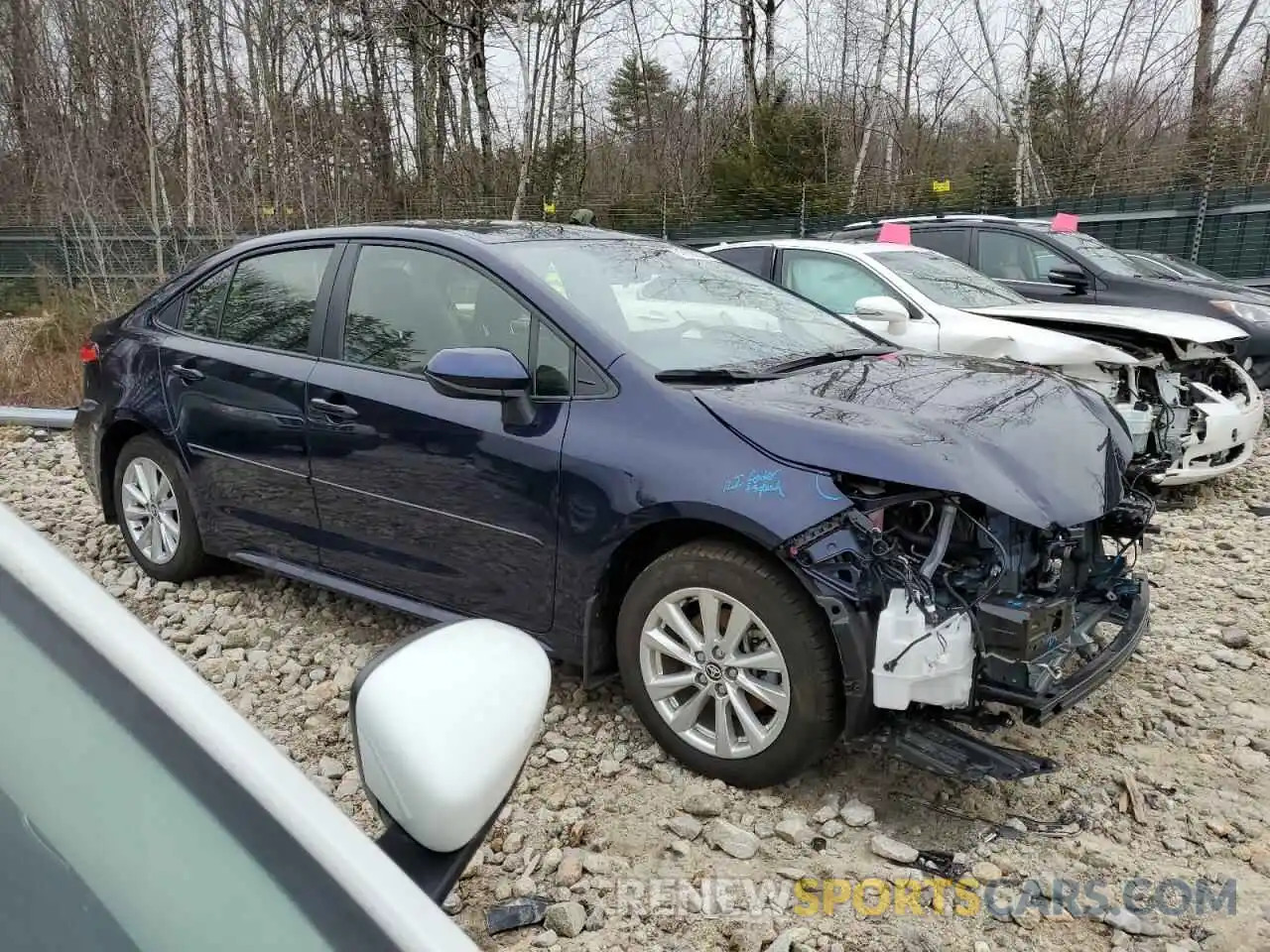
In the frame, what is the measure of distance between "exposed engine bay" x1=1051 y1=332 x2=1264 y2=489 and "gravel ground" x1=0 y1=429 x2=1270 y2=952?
167cm

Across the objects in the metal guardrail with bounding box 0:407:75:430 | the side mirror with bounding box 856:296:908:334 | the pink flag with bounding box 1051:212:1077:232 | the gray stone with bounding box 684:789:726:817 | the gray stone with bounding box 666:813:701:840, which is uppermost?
the pink flag with bounding box 1051:212:1077:232

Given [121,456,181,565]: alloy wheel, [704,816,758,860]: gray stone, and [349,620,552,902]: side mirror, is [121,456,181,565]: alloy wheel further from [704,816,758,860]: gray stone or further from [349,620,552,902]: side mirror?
[349,620,552,902]: side mirror

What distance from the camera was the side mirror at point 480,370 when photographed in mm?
2879

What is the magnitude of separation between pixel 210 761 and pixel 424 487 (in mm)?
2261

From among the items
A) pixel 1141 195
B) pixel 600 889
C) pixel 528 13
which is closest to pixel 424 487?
pixel 600 889

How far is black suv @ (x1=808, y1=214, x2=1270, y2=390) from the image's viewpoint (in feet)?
25.5

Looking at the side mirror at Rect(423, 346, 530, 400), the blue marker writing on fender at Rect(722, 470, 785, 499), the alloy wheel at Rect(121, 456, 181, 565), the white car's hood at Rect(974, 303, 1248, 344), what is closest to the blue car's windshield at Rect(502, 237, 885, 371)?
the side mirror at Rect(423, 346, 530, 400)

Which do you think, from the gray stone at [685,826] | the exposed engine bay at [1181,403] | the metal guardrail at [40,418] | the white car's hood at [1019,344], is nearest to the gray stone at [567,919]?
the gray stone at [685,826]

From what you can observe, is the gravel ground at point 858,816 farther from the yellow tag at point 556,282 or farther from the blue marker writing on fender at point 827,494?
the yellow tag at point 556,282

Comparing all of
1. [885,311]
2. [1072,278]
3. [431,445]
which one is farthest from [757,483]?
[1072,278]

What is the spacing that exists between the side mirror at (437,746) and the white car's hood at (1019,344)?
4488mm

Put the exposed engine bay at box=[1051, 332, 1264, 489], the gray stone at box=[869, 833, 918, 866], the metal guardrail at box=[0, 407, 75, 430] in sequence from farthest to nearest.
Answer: the metal guardrail at box=[0, 407, 75, 430]
the exposed engine bay at box=[1051, 332, 1264, 489]
the gray stone at box=[869, 833, 918, 866]

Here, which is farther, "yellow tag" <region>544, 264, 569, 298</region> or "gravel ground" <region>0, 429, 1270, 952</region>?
"yellow tag" <region>544, 264, 569, 298</region>

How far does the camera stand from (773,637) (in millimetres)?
2594
